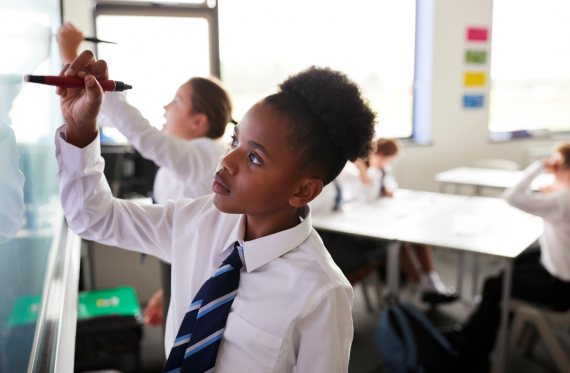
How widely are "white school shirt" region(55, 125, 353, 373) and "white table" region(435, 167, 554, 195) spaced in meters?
3.27

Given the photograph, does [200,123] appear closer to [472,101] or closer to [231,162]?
[231,162]

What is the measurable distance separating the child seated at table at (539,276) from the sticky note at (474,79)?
2919 millimetres

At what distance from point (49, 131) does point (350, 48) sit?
14.1 feet

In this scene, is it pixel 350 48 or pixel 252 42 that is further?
pixel 350 48

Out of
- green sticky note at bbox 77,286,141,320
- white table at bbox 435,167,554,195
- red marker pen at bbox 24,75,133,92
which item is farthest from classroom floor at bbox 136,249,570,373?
red marker pen at bbox 24,75,133,92

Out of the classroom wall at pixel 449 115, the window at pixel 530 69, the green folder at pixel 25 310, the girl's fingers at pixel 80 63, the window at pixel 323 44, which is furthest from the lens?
the window at pixel 530 69

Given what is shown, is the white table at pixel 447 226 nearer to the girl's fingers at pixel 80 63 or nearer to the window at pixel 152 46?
the window at pixel 152 46

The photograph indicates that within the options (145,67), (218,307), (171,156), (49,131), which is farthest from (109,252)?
(218,307)

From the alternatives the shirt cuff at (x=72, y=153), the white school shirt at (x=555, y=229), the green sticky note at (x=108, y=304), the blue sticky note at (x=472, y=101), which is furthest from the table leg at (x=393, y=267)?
the blue sticky note at (x=472, y=101)

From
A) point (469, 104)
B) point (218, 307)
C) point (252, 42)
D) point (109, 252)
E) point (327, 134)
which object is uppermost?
point (252, 42)

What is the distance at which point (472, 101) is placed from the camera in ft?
17.7

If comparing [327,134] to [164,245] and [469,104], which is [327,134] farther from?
[469,104]

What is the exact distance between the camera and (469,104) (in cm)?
538

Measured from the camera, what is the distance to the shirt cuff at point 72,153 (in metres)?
0.78
